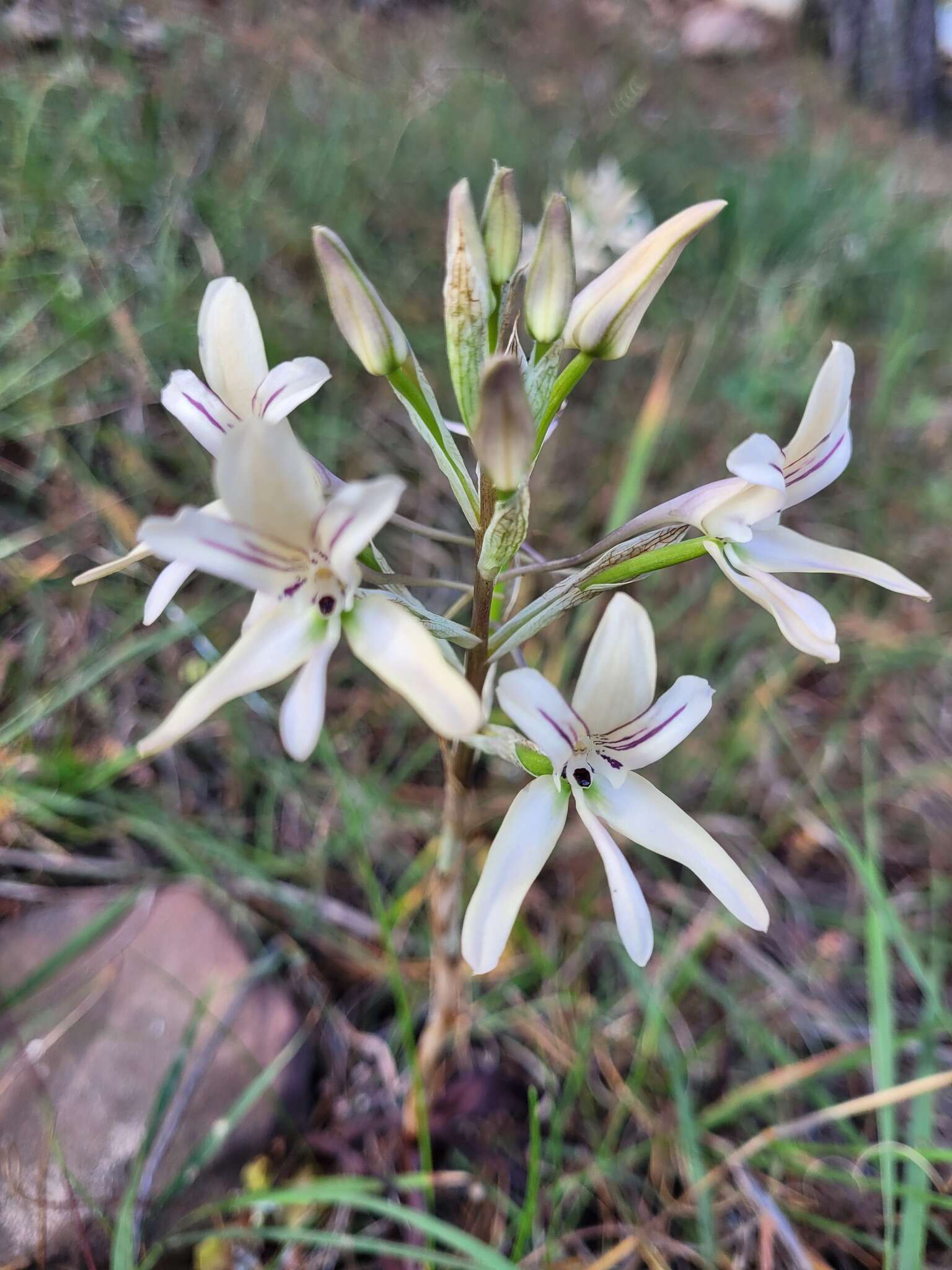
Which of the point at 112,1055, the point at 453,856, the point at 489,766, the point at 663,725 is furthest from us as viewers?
the point at 489,766

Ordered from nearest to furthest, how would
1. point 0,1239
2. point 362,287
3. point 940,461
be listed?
point 362,287 → point 0,1239 → point 940,461

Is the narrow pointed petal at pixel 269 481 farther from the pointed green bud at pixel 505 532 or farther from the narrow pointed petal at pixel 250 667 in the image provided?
the pointed green bud at pixel 505 532

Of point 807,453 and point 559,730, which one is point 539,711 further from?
point 807,453

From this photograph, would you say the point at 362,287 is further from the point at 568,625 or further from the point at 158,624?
the point at 568,625

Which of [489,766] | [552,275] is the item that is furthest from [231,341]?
[489,766]

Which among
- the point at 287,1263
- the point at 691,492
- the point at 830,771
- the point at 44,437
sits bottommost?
the point at 830,771

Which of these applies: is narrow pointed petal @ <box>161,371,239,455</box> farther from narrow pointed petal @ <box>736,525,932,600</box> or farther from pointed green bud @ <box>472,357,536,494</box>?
narrow pointed petal @ <box>736,525,932,600</box>

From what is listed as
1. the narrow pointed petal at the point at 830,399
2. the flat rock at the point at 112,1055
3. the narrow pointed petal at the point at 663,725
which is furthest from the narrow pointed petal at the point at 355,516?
the flat rock at the point at 112,1055

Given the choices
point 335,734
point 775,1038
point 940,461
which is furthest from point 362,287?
point 940,461
